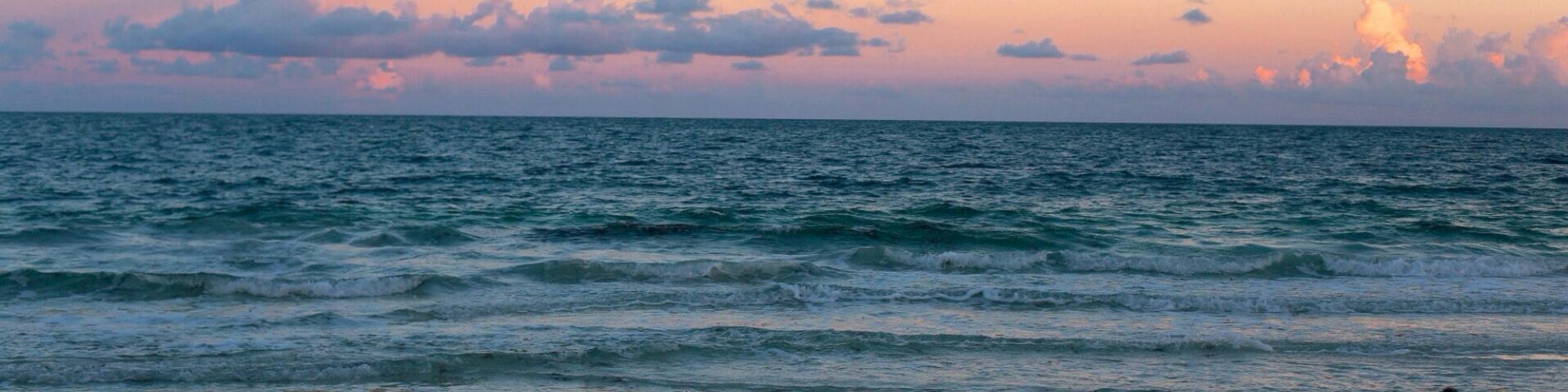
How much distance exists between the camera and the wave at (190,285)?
14.1 meters

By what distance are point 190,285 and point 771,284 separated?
7063mm

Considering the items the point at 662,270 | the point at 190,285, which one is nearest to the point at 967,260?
the point at 662,270

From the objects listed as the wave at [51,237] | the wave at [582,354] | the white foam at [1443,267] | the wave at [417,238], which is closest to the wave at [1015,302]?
the wave at [582,354]

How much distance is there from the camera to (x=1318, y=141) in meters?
77.6

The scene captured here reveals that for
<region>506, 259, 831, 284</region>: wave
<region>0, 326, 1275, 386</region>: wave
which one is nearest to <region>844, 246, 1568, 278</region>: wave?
<region>506, 259, 831, 284</region>: wave

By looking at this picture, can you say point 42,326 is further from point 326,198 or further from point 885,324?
point 326,198

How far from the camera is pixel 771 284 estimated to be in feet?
49.9

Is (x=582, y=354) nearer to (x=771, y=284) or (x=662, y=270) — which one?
(x=771, y=284)

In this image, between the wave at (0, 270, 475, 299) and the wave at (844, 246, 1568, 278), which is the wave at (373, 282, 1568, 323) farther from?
the wave at (844, 246, 1568, 278)

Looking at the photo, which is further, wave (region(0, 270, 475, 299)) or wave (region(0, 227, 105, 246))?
wave (region(0, 227, 105, 246))

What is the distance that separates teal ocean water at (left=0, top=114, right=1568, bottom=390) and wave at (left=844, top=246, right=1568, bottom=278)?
0.06m

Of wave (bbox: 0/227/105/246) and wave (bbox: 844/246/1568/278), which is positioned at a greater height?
wave (bbox: 844/246/1568/278)

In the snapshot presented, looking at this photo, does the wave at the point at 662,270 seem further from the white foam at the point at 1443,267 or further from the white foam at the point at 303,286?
the white foam at the point at 1443,267

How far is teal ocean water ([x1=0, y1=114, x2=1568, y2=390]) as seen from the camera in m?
10.5
